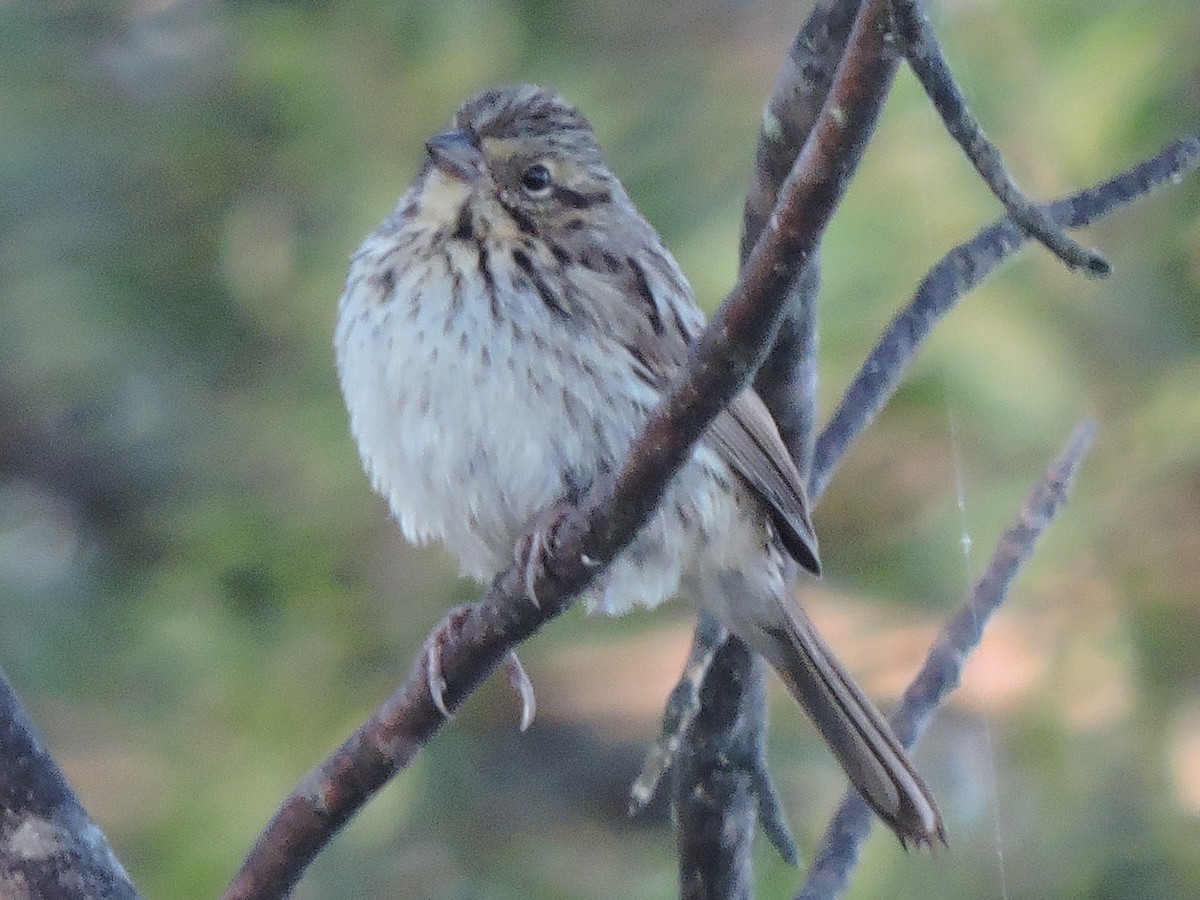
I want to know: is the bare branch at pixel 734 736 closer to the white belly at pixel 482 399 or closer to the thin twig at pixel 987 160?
the white belly at pixel 482 399

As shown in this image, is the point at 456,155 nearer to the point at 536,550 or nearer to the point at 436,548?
the point at 536,550

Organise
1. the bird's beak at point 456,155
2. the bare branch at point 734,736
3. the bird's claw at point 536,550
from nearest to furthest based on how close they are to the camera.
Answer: the bird's claw at point 536,550 < the bare branch at point 734,736 < the bird's beak at point 456,155

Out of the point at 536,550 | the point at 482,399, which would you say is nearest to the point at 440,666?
the point at 536,550

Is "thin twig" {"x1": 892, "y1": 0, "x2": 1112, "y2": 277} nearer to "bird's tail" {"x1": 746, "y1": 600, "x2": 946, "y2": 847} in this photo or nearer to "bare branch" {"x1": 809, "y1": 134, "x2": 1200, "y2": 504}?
"bare branch" {"x1": 809, "y1": 134, "x2": 1200, "y2": 504}

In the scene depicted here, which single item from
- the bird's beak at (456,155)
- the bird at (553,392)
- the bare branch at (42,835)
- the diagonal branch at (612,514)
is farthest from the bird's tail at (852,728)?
the bare branch at (42,835)

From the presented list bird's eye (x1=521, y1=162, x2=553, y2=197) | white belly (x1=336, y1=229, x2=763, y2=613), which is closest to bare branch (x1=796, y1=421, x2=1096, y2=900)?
white belly (x1=336, y1=229, x2=763, y2=613)

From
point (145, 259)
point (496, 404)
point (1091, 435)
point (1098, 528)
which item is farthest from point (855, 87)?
point (145, 259)
